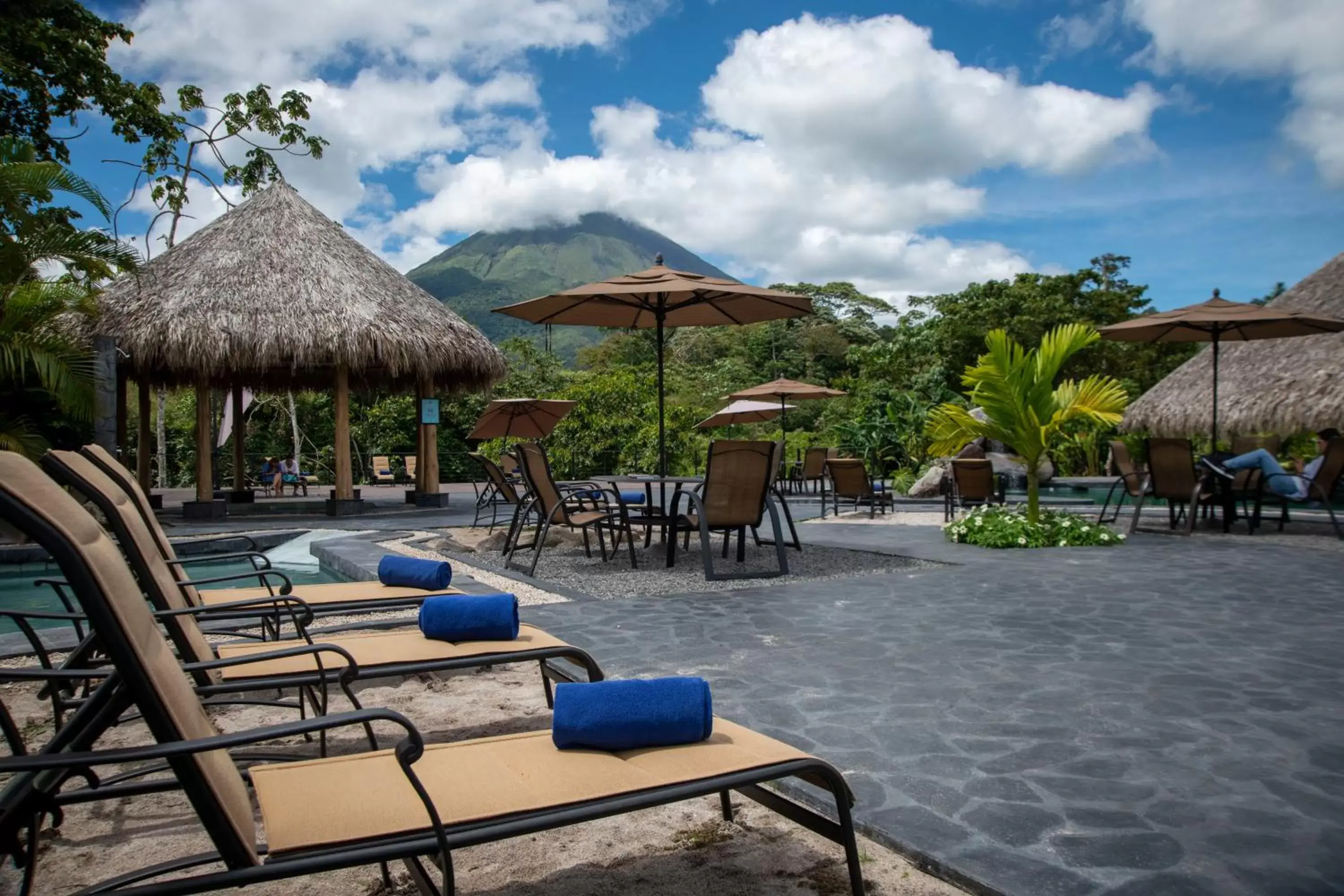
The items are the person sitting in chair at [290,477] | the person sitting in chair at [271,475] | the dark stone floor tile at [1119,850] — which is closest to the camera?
→ the dark stone floor tile at [1119,850]

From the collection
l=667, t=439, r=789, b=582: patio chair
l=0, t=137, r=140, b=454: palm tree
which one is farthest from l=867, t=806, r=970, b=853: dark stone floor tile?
l=0, t=137, r=140, b=454: palm tree

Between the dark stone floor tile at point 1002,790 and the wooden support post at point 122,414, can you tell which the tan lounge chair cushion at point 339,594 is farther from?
the wooden support post at point 122,414

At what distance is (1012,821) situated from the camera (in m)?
2.21

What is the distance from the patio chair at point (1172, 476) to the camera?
28.9 feet

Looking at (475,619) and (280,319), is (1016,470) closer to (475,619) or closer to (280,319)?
(280,319)

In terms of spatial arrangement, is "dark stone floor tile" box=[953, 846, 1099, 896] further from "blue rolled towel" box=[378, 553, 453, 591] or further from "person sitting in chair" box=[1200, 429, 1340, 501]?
"person sitting in chair" box=[1200, 429, 1340, 501]

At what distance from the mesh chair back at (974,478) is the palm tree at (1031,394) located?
187 centimetres

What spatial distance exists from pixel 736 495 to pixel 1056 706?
137 inches

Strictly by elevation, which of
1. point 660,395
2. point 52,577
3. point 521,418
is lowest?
point 52,577

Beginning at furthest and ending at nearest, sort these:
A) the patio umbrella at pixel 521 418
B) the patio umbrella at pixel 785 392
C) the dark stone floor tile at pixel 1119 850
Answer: the patio umbrella at pixel 785 392 < the patio umbrella at pixel 521 418 < the dark stone floor tile at pixel 1119 850

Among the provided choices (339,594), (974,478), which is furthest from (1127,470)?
(339,594)

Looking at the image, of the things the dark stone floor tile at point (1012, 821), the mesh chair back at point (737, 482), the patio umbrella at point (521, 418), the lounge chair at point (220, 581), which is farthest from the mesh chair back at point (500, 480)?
the dark stone floor tile at point (1012, 821)

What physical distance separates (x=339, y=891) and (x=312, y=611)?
4.89 ft

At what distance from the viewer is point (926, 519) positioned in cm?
Answer: 1141
